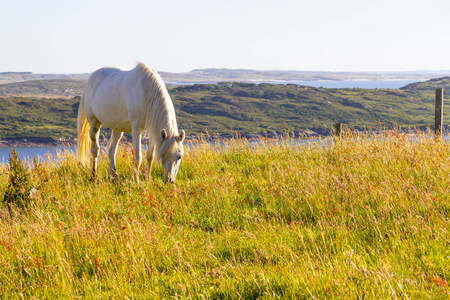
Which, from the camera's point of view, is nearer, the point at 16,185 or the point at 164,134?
the point at 16,185

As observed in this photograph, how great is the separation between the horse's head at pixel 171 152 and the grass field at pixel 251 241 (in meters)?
0.53

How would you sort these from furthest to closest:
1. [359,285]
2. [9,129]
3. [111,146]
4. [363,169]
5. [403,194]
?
[9,129] → [111,146] → [363,169] → [403,194] → [359,285]

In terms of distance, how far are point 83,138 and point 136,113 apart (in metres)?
2.96

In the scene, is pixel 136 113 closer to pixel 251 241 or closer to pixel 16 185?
pixel 16 185

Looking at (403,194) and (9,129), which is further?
(9,129)

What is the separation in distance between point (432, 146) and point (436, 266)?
5687 mm

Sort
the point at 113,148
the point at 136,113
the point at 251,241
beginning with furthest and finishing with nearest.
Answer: the point at 113,148 < the point at 136,113 < the point at 251,241

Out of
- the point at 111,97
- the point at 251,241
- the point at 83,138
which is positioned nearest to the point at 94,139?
the point at 83,138

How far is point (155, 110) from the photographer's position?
8.15 m

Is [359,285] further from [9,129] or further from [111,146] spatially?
[9,129]

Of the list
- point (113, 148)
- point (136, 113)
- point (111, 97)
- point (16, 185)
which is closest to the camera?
point (16, 185)

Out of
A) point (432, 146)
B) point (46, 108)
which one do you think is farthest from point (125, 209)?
point (46, 108)

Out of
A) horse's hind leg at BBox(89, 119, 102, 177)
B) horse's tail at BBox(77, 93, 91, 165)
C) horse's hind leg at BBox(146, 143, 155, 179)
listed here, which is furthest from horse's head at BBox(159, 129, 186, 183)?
horse's tail at BBox(77, 93, 91, 165)

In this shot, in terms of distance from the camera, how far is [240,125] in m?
178
